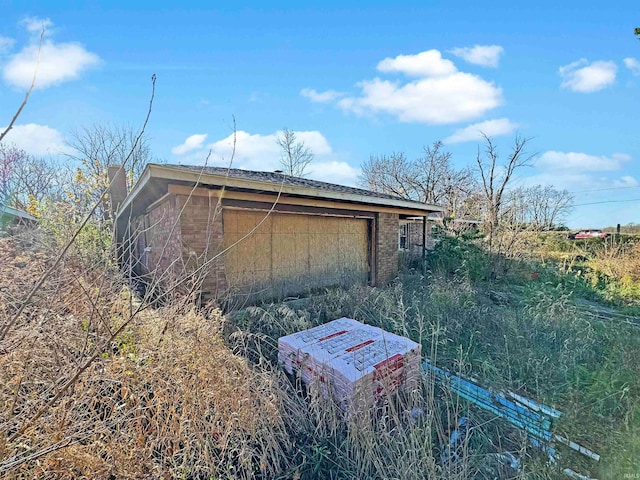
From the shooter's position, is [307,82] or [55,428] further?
[307,82]

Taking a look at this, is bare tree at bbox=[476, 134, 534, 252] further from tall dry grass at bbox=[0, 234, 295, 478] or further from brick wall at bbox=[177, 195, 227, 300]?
tall dry grass at bbox=[0, 234, 295, 478]

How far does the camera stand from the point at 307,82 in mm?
8836

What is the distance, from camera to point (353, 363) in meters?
2.98

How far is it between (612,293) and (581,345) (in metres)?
6.46

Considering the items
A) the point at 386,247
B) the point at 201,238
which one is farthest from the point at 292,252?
the point at 386,247

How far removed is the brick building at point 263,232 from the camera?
5391mm

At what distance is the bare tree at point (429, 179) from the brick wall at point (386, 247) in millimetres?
15502

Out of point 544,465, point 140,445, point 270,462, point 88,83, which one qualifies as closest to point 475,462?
point 544,465

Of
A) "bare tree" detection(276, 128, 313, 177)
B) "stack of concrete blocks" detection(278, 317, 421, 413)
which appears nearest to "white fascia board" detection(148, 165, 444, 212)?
"stack of concrete blocks" detection(278, 317, 421, 413)

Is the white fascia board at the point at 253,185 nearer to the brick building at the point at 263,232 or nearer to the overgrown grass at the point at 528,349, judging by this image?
the brick building at the point at 263,232

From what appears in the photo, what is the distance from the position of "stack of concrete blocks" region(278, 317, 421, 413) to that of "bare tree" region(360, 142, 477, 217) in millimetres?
21502

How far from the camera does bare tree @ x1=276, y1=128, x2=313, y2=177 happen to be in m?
24.9

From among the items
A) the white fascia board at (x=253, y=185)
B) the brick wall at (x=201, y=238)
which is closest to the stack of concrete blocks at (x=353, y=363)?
the white fascia board at (x=253, y=185)

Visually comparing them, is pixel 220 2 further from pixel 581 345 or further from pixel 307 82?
pixel 581 345
